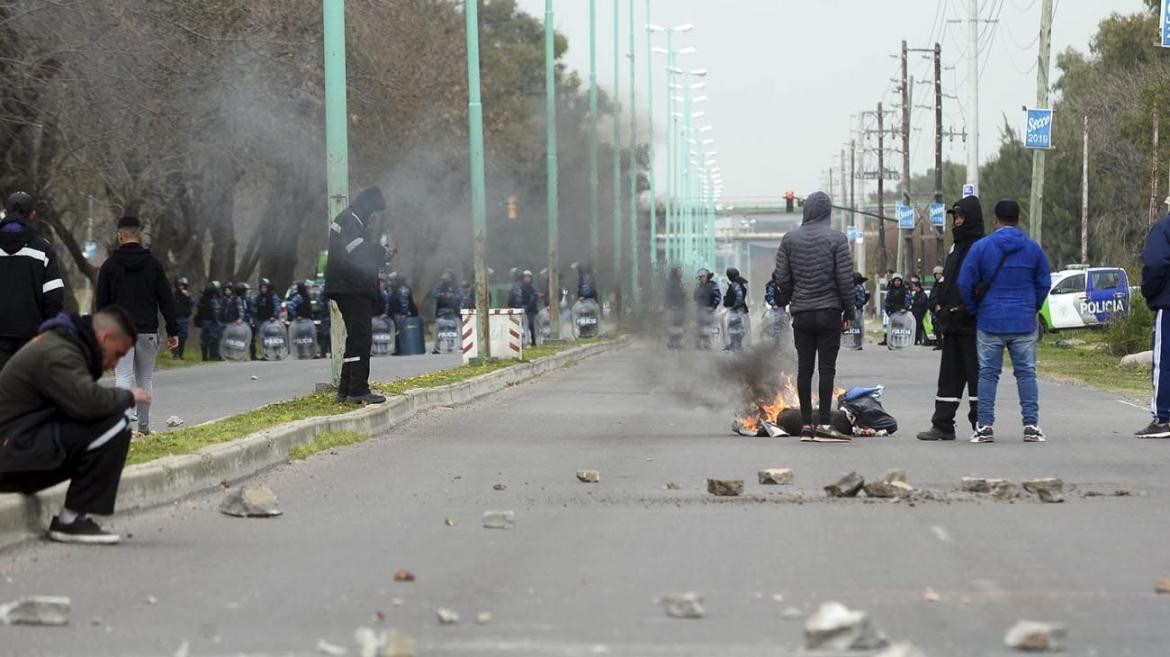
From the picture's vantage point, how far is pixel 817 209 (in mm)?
15000

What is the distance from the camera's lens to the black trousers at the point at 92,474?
8648 mm

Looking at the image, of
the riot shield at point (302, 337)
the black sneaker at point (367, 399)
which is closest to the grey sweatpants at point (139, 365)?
the black sneaker at point (367, 399)

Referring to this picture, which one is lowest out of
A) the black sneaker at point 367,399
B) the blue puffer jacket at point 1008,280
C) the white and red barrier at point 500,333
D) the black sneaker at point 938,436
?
the white and red barrier at point 500,333

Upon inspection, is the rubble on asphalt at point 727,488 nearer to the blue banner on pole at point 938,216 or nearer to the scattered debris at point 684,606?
the scattered debris at point 684,606

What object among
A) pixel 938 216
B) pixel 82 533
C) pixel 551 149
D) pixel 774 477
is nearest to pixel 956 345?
pixel 774 477

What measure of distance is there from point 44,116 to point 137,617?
2090cm

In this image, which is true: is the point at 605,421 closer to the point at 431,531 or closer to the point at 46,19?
the point at 431,531

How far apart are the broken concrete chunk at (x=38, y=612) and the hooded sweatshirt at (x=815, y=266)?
28.5 feet

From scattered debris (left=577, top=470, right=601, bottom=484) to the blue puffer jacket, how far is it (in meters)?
4.14

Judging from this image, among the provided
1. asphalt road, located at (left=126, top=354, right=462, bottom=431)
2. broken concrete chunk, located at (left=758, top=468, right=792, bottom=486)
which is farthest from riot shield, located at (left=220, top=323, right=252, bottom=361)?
broken concrete chunk, located at (left=758, top=468, right=792, bottom=486)

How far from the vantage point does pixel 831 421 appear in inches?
588

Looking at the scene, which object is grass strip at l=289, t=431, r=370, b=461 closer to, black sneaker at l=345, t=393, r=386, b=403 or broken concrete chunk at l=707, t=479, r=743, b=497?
black sneaker at l=345, t=393, r=386, b=403

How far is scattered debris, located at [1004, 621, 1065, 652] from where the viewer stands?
20.1ft

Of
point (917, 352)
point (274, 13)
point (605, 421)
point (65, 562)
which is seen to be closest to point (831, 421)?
point (605, 421)
